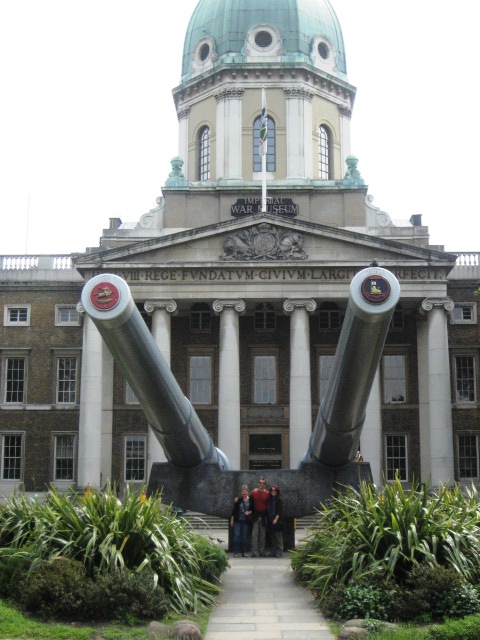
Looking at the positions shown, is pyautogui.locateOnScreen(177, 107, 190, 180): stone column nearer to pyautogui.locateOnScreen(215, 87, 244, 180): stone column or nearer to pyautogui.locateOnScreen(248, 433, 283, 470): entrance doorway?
pyautogui.locateOnScreen(215, 87, 244, 180): stone column

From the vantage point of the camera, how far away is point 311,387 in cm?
4438

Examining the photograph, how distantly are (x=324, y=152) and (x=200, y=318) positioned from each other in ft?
41.1

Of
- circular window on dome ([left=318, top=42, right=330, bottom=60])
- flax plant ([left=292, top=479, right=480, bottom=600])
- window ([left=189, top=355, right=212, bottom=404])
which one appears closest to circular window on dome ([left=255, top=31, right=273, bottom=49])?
circular window on dome ([left=318, top=42, right=330, bottom=60])

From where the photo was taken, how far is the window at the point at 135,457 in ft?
146

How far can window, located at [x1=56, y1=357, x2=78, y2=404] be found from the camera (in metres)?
46.0

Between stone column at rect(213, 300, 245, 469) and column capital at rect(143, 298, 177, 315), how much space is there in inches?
70.1

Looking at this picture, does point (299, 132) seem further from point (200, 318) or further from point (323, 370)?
point (323, 370)

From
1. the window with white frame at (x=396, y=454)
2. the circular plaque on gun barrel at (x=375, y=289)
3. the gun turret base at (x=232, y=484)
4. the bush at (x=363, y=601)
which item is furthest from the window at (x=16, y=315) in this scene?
the circular plaque on gun barrel at (x=375, y=289)

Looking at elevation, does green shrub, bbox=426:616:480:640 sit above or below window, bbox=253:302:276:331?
below

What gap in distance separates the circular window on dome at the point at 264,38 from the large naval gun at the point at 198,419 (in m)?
35.7

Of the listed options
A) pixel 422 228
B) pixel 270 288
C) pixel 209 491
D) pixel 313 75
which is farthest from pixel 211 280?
pixel 209 491

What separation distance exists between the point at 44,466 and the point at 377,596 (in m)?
34.1

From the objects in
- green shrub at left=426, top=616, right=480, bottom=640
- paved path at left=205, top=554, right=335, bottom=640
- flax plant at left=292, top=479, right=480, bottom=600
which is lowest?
paved path at left=205, top=554, right=335, bottom=640

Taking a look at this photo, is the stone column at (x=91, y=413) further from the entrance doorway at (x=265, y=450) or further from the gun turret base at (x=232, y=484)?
the gun turret base at (x=232, y=484)
